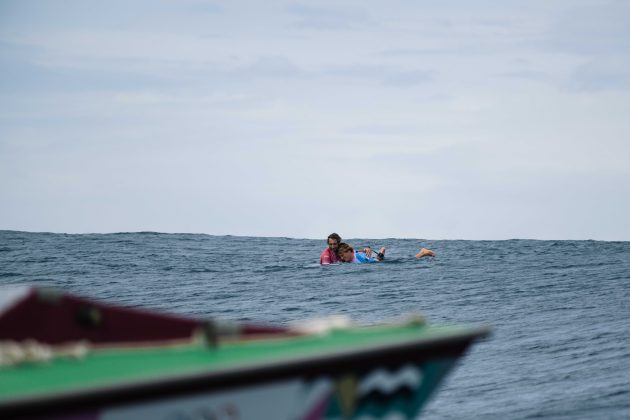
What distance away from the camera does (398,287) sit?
31.6m

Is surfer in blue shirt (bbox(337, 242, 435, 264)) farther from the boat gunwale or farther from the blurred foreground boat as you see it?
the boat gunwale

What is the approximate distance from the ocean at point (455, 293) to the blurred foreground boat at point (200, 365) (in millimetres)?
7170

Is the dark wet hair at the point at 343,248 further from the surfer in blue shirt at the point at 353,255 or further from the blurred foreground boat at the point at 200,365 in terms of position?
the blurred foreground boat at the point at 200,365

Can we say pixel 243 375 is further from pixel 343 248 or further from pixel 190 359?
pixel 343 248

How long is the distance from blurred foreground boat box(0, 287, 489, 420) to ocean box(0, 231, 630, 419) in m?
7.17

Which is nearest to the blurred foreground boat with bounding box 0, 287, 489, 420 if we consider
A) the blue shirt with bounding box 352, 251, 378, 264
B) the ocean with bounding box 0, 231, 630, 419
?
the ocean with bounding box 0, 231, 630, 419

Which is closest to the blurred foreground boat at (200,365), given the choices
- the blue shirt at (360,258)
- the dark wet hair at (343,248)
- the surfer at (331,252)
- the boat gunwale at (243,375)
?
the boat gunwale at (243,375)

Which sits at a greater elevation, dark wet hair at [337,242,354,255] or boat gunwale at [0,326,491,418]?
dark wet hair at [337,242,354,255]

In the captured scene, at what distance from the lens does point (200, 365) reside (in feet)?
17.5

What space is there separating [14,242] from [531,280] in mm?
31840

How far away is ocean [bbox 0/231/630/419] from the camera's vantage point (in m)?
14.8

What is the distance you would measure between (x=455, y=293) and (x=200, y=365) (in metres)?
25.1

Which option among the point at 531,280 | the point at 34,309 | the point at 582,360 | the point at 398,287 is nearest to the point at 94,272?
the point at 398,287

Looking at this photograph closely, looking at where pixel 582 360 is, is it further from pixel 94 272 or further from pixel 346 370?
pixel 94 272
